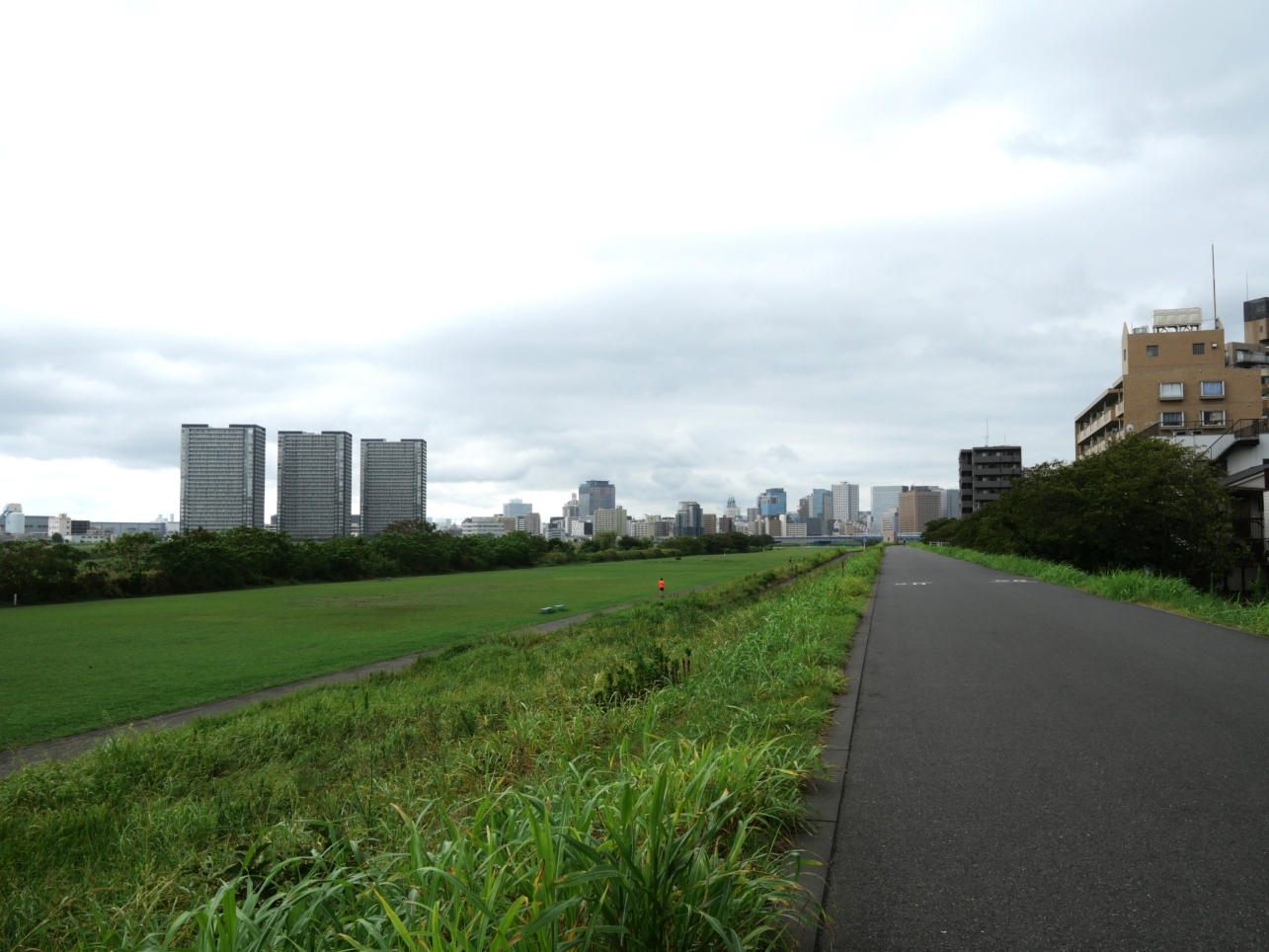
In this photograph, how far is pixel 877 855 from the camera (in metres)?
3.44

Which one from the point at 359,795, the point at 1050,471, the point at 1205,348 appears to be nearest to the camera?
the point at 359,795

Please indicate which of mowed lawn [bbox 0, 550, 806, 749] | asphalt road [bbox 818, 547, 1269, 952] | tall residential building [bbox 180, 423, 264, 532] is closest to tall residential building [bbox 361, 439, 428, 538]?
tall residential building [bbox 180, 423, 264, 532]

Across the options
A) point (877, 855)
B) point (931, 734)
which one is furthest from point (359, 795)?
point (931, 734)

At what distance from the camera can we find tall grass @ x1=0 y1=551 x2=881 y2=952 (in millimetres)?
2514

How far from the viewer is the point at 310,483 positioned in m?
120

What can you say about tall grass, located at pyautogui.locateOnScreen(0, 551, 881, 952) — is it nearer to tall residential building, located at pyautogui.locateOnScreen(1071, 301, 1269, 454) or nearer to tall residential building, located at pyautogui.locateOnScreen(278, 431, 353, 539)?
tall residential building, located at pyautogui.locateOnScreen(1071, 301, 1269, 454)

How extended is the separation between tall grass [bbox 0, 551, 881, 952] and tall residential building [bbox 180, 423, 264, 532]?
354 ft

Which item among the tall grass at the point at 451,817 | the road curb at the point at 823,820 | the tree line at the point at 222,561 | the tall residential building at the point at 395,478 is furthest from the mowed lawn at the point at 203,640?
the tall residential building at the point at 395,478

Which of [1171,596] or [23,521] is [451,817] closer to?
[1171,596]

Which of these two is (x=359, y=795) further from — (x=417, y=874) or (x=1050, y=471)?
(x=1050, y=471)

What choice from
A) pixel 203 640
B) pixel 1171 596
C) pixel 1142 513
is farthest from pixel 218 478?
pixel 1171 596

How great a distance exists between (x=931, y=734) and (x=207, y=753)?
301 inches

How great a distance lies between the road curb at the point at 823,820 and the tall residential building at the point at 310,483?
12510cm

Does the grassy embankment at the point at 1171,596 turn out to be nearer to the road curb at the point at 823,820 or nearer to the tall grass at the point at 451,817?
the tall grass at the point at 451,817
